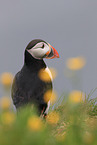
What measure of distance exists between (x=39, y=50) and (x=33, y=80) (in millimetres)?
517

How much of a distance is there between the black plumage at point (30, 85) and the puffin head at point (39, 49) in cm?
2

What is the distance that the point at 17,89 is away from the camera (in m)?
4.32

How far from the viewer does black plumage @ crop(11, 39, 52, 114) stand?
4.20 metres

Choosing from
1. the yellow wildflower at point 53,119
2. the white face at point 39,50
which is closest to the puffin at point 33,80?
the white face at point 39,50

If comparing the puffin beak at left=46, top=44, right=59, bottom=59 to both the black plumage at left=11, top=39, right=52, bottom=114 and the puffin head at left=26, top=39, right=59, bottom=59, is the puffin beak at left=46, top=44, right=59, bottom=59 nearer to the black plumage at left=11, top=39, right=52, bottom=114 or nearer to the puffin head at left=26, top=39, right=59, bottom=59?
the puffin head at left=26, top=39, right=59, bottom=59

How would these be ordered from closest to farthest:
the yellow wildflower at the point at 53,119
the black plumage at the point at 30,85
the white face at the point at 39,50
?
1. the yellow wildflower at the point at 53,119
2. the black plumage at the point at 30,85
3. the white face at the point at 39,50

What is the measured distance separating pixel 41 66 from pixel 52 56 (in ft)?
0.98

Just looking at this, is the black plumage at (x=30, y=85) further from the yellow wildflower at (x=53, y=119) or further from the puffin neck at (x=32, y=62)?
the yellow wildflower at (x=53, y=119)

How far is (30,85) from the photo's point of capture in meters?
4.20

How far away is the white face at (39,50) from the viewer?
433cm

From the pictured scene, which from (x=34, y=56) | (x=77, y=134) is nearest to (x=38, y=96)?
(x=34, y=56)

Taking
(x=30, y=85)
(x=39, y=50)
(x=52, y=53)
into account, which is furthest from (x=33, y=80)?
(x=52, y=53)

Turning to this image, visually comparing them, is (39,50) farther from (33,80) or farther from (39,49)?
(33,80)

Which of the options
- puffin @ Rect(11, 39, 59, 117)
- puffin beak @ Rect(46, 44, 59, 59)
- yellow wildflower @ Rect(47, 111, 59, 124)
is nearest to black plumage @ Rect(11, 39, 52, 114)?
puffin @ Rect(11, 39, 59, 117)
